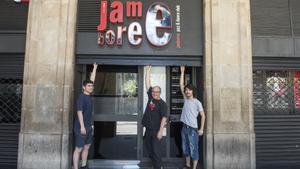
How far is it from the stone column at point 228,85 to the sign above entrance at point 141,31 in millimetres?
419

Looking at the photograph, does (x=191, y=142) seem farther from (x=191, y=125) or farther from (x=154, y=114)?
(x=154, y=114)

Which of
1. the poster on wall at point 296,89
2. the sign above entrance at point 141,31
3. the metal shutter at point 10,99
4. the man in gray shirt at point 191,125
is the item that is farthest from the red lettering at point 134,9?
the poster on wall at point 296,89

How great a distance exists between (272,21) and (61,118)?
584 cm

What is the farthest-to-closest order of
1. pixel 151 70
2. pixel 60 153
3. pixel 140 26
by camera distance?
pixel 151 70 < pixel 140 26 < pixel 60 153

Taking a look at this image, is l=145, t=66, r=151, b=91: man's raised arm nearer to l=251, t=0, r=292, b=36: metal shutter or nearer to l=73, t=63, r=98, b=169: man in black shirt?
l=73, t=63, r=98, b=169: man in black shirt

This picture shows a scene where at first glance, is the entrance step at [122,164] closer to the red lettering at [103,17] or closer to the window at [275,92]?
the window at [275,92]

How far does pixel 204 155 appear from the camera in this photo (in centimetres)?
704

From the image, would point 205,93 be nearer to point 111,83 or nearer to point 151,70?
point 151,70

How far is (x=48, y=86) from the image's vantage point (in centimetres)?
699

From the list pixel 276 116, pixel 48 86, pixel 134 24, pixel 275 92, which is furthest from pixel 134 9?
pixel 276 116

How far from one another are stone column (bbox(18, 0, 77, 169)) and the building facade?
0.02m

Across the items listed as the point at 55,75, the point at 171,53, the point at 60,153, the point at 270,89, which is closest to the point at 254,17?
the point at 270,89

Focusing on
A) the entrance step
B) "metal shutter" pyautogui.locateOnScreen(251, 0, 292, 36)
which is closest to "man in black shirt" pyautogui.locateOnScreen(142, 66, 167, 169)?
the entrance step

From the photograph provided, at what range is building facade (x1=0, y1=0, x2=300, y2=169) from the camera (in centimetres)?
693
